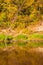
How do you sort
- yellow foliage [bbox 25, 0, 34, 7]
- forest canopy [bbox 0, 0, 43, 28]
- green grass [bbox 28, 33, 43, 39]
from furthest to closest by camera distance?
yellow foliage [bbox 25, 0, 34, 7] < forest canopy [bbox 0, 0, 43, 28] < green grass [bbox 28, 33, 43, 39]

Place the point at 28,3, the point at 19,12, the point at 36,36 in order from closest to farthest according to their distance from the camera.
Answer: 1. the point at 36,36
2. the point at 28,3
3. the point at 19,12

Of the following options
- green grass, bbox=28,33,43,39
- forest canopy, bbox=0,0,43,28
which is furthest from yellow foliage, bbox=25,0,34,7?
green grass, bbox=28,33,43,39

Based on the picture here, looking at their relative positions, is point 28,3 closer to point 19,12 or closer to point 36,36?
point 19,12

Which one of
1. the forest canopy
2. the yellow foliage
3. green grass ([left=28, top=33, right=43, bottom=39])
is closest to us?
green grass ([left=28, top=33, right=43, bottom=39])

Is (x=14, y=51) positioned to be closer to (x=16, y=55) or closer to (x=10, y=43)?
(x=16, y=55)

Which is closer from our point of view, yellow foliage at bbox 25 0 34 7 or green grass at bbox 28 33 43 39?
green grass at bbox 28 33 43 39

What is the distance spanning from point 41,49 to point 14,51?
2.24 meters

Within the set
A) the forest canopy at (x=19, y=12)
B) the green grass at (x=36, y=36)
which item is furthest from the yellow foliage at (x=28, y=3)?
the green grass at (x=36, y=36)

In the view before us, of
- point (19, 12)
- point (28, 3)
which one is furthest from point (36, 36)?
point (19, 12)

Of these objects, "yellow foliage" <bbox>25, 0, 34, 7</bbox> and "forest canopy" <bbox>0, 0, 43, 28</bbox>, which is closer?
"forest canopy" <bbox>0, 0, 43, 28</bbox>

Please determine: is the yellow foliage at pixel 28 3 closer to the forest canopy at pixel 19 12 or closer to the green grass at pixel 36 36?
the forest canopy at pixel 19 12

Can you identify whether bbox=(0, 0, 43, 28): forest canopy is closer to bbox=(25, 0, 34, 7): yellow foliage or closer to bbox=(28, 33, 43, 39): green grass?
bbox=(25, 0, 34, 7): yellow foliage

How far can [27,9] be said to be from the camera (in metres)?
36.2

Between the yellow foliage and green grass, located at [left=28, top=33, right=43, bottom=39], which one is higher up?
the yellow foliage
